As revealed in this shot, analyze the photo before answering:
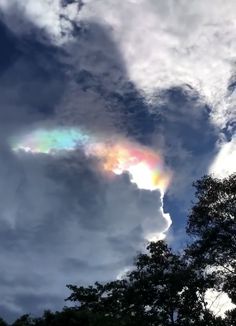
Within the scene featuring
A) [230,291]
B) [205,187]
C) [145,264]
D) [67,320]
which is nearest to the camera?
[67,320]

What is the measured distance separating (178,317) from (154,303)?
211 centimetres

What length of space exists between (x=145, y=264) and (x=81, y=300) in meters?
6.15

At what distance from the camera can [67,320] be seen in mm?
21453

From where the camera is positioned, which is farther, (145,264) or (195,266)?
(145,264)

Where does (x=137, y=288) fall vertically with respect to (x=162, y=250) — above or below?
below

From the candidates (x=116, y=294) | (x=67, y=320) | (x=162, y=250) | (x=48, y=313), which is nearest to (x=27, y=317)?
(x=48, y=313)

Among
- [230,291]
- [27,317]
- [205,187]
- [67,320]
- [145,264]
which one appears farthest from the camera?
[145,264]

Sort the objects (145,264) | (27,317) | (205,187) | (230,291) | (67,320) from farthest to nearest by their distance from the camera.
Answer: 1. (145,264)
2. (205,187)
3. (230,291)
4. (27,317)
5. (67,320)

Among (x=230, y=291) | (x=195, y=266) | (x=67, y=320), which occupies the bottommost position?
(x=67, y=320)

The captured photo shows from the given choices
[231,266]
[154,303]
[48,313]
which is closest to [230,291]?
[231,266]

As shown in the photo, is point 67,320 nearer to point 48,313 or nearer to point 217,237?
point 48,313

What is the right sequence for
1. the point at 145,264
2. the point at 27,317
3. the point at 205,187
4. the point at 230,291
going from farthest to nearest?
the point at 145,264 < the point at 205,187 < the point at 230,291 < the point at 27,317

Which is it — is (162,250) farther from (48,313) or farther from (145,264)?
(48,313)

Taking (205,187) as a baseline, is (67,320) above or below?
below
